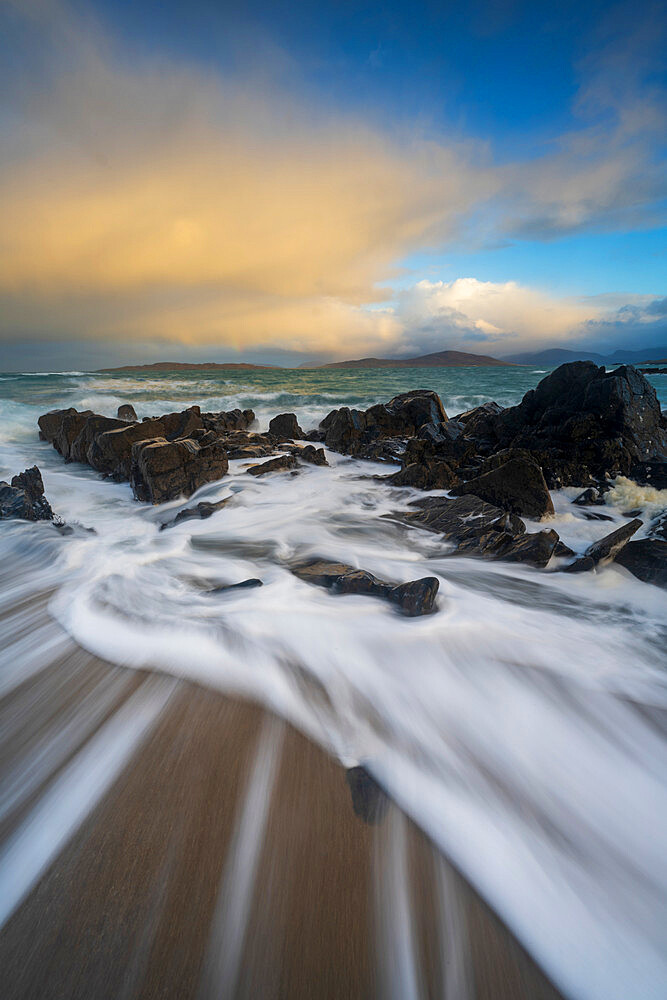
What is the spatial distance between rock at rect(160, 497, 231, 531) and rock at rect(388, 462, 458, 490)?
11.4 feet

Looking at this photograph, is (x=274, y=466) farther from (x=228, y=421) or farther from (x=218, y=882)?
(x=218, y=882)

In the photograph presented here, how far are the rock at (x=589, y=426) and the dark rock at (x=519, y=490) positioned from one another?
64.8 inches

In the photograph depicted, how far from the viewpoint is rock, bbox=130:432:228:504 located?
7.02 metres

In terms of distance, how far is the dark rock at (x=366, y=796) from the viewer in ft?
5.26

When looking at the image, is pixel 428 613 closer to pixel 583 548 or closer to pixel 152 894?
pixel 152 894

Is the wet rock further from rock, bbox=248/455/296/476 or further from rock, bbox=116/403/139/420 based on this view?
rock, bbox=116/403/139/420

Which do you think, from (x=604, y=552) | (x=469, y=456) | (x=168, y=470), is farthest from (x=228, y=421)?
(x=604, y=552)

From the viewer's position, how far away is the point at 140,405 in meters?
20.3

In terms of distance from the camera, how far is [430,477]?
7.15 metres

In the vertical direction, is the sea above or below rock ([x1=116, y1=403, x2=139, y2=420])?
below

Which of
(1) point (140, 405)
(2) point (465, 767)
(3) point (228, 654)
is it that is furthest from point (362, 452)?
(1) point (140, 405)

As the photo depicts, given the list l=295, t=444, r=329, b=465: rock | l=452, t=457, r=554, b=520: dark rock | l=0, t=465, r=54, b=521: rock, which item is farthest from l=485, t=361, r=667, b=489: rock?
l=0, t=465, r=54, b=521: rock

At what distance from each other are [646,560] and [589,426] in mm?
5107

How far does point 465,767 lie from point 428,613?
1350mm
